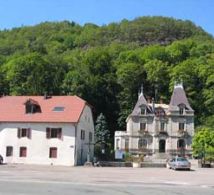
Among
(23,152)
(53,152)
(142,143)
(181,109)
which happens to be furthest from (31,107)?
(181,109)

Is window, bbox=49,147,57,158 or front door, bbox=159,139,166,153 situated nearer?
window, bbox=49,147,57,158

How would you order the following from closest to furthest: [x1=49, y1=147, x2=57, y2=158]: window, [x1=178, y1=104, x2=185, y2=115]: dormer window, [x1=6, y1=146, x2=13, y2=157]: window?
[x1=49, y1=147, x2=57, y2=158]: window → [x1=6, y1=146, x2=13, y2=157]: window → [x1=178, y1=104, x2=185, y2=115]: dormer window

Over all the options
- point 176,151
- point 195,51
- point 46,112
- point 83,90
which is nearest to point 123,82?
point 83,90

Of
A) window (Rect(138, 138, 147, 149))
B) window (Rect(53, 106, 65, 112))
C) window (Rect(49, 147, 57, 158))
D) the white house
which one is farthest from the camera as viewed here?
window (Rect(138, 138, 147, 149))

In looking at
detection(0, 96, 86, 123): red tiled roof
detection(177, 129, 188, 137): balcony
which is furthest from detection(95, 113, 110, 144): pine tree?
detection(0, 96, 86, 123): red tiled roof

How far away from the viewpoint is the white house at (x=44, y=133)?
196 feet

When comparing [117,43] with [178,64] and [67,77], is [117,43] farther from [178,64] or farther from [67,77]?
[67,77]

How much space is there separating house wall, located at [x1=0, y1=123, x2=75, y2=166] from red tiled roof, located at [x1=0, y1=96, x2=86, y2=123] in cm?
69

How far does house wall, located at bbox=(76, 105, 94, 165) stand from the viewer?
6104cm

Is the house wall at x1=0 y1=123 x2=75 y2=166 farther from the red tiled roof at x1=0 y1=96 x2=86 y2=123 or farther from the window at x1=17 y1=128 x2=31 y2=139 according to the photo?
the red tiled roof at x1=0 y1=96 x2=86 y2=123

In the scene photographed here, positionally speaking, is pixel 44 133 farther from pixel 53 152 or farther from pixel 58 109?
Result: pixel 58 109

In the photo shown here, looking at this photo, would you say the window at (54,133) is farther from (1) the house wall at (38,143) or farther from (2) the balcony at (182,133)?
(2) the balcony at (182,133)

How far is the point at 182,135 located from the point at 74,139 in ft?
119

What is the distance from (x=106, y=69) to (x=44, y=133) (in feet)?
208
